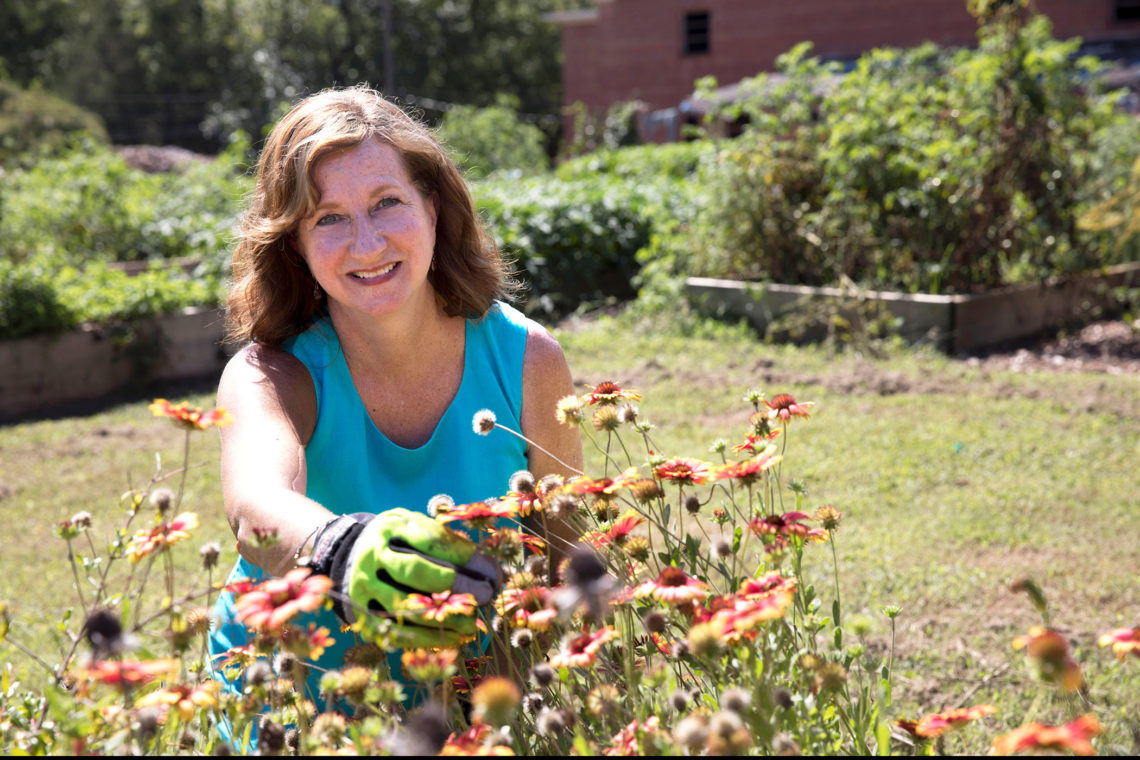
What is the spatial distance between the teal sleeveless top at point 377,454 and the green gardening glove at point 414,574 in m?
1.06

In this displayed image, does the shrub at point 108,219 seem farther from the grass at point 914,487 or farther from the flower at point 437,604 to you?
the flower at point 437,604

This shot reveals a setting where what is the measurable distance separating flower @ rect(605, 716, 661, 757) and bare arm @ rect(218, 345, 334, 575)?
17.5 inches

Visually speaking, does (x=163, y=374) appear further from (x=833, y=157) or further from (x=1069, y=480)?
(x=1069, y=480)

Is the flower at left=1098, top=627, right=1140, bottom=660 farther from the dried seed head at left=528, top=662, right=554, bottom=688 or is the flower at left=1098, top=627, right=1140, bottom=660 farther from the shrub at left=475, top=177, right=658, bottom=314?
the shrub at left=475, top=177, right=658, bottom=314

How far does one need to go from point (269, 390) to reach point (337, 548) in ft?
3.03

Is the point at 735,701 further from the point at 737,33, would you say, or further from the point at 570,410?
the point at 737,33

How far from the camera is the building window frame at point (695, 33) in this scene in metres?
29.0

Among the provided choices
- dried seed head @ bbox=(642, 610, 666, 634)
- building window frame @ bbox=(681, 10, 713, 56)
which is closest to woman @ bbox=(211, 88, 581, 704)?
dried seed head @ bbox=(642, 610, 666, 634)

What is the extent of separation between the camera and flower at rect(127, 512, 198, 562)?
1121 mm

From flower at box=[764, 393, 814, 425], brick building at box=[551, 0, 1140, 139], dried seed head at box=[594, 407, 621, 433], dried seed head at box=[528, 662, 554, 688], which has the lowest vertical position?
dried seed head at box=[528, 662, 554, 688]

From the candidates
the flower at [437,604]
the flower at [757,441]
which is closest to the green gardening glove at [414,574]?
the flower at [437,604]

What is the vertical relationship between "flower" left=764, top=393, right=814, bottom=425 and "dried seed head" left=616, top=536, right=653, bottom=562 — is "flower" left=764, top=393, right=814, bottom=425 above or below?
above

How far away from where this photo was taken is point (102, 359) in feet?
25.3

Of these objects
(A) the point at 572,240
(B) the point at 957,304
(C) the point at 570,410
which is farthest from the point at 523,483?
(A) the point at 572,240
